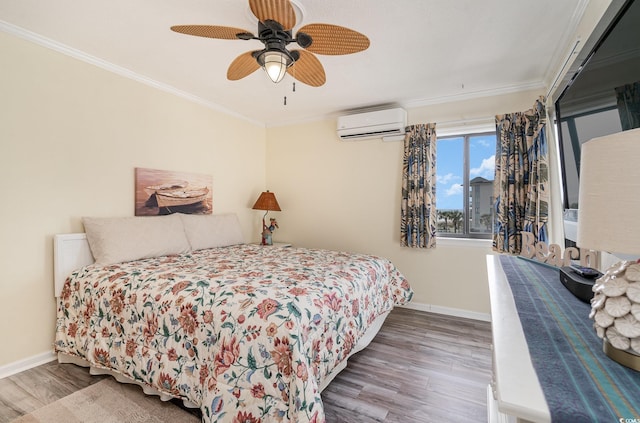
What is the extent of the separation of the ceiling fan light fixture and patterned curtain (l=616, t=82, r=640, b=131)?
5.31ft

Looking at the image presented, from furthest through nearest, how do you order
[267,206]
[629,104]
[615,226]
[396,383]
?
1. [267,206]
2. [396,383]
3. [629,104]
4. [615,226]

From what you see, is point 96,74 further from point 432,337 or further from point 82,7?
point 432,337

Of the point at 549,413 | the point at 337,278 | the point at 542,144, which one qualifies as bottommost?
the point at 337,278

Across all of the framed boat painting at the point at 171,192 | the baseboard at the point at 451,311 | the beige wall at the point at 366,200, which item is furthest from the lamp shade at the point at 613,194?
the framed boat painting at the point at 171,192

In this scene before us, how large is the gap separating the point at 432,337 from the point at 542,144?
6.91ft

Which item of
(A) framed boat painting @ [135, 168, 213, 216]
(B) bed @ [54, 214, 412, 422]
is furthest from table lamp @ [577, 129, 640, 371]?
(A) framed boat painting @ [135, 168, 213, 216]

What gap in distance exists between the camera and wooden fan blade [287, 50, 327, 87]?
79.7 inches

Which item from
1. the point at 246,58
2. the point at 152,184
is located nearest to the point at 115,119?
the point at 152,184

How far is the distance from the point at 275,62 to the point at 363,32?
79 cm

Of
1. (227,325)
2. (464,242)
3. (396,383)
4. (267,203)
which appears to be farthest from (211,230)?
(464,242)

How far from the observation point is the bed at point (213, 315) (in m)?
1.44

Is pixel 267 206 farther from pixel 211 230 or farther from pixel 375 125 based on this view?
pixel 375 125

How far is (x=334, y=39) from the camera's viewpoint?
1747mm

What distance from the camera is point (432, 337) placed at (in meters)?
2.81
